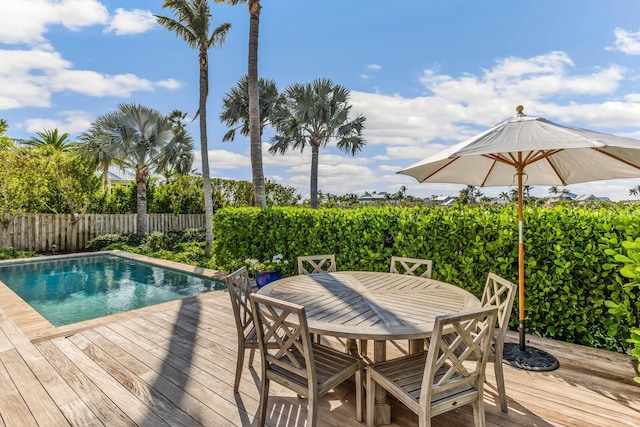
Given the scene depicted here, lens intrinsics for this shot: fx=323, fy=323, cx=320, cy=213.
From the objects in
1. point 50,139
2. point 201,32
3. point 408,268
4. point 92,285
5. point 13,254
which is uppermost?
point 201,32

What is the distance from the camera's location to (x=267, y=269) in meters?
5.81

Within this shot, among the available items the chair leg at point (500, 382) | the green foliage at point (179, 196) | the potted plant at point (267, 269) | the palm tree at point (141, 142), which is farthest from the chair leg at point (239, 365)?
the green foliage at point (179, 196)

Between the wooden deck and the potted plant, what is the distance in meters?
2.01

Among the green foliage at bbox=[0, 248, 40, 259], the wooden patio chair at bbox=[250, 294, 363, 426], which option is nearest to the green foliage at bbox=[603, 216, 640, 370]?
the wooden patio chair at bbox=[250, 294, 363, 426]

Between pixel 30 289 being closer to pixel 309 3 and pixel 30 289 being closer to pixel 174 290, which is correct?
pixel 174 290

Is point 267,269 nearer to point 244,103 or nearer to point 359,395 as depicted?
point 359,395

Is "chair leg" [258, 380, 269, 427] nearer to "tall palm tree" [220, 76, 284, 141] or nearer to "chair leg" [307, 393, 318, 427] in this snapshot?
"chair leg" [307, 393, 318, 427]

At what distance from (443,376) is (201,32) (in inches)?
446

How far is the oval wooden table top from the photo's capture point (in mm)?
1900

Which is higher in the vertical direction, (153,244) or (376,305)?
(376,305)

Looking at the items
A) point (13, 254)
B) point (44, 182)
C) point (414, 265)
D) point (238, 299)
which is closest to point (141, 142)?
point (44, 182)

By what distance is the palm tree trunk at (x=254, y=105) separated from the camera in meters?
7.54

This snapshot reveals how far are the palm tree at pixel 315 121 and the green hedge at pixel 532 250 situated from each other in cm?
893

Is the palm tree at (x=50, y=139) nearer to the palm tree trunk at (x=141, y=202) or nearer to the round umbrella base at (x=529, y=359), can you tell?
the palm tree trunk at (x=141, y=202)
